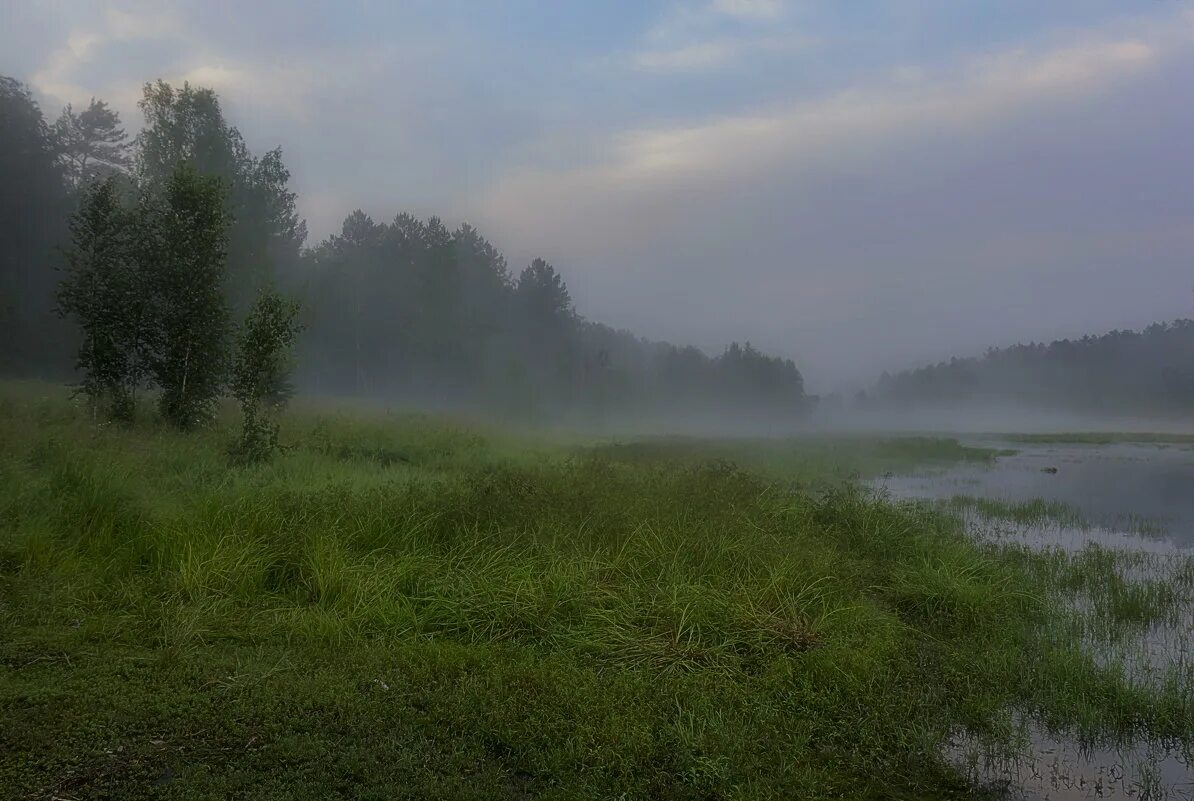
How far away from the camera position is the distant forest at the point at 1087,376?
9669 centimetres

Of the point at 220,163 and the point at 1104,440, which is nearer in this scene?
the point at 220,163

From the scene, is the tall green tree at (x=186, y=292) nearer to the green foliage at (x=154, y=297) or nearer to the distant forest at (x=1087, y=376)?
the green foliage at (x=154, y=297)

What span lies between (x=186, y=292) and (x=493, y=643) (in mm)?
13617

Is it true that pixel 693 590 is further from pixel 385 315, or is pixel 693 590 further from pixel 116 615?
pixel 385 315

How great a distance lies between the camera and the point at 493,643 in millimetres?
6105

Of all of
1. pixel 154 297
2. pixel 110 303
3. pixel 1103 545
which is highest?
pixel 154 297

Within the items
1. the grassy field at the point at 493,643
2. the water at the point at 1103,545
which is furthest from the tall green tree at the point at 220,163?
the water at the point at 1103,545

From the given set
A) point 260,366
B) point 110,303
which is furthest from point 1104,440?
point 110,303

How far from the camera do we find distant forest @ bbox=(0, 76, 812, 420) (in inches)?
1193

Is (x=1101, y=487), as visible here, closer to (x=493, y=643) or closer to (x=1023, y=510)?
(x=1023, y=510)

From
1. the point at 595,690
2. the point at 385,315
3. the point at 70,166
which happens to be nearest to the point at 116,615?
the point at 595,690

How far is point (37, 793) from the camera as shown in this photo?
11.3 feet

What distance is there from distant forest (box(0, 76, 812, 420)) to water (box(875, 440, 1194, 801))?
17.7 m

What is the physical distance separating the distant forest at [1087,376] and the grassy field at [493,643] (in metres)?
111
